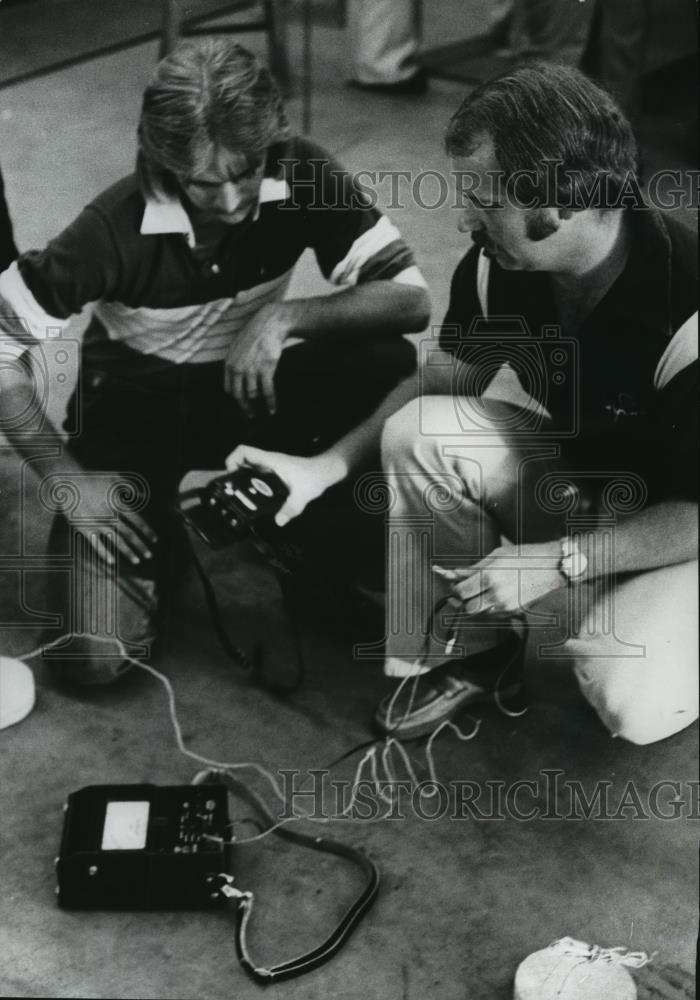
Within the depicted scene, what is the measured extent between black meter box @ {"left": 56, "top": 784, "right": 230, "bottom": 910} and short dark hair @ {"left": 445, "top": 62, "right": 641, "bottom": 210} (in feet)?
3.07

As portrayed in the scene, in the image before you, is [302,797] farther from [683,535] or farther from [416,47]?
[416,47]

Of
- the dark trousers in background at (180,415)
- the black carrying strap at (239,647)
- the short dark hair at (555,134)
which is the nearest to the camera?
the short dark hair at (555,134)

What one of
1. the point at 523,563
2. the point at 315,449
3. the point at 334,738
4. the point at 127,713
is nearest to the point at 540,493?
the point at 523,563

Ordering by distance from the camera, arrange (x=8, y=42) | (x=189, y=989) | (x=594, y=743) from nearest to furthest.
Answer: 1. (x=8, y=42)
2. (x=189, y=989)
3. (x=594, y=743)

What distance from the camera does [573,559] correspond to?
1847 millimetres

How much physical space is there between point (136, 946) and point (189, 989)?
0.10m

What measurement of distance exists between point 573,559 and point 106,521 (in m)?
0.63

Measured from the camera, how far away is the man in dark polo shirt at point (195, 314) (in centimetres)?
175

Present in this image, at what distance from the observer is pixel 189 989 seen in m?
1.82

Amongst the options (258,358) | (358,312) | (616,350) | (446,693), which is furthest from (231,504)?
(616,350)

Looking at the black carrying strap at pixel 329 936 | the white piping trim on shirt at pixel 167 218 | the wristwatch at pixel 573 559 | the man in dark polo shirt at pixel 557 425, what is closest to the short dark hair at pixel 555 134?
the man in dark polo shirt at pixel 557 425

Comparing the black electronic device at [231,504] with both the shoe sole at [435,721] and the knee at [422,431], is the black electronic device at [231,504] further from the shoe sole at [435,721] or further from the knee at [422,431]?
the shoe sole at [435,721]

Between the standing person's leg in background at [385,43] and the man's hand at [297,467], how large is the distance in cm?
50

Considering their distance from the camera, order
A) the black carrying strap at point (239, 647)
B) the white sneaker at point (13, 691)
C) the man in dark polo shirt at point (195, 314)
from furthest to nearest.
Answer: the white sneaker at point (13, 691) < the black carrying strap at point (239, 647) < the man in dark polo shirt at point (195, 314)
